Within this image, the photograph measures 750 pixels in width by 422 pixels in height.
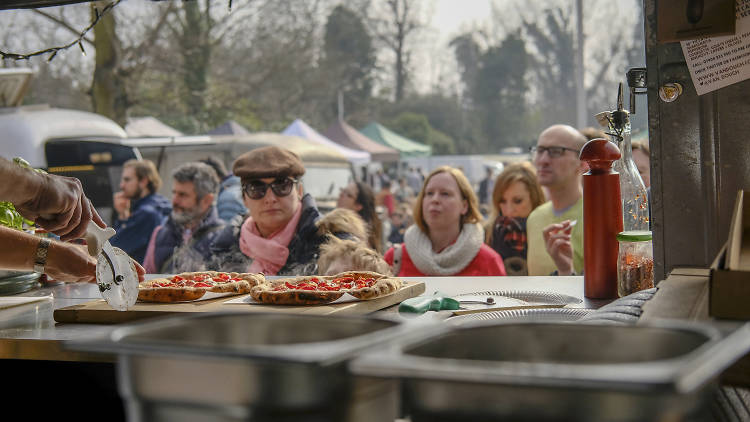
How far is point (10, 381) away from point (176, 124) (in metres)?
17.5

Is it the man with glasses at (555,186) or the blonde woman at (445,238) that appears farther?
the man with glasses at (555,186)

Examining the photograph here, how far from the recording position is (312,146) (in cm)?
1254

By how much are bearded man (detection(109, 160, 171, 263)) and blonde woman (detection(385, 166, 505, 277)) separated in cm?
273

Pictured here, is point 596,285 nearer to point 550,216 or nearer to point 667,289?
point 667,289

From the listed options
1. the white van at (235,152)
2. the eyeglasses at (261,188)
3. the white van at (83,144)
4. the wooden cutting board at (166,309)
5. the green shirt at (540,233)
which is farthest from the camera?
the white van at (235,152)

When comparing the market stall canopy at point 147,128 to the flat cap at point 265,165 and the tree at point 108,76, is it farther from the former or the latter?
the flat cap at point 265,165

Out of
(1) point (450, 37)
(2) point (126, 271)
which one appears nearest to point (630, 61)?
(1) point (450, 37)

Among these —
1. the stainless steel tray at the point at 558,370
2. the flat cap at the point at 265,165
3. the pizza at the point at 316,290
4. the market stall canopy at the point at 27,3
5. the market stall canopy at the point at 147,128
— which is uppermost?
the market stall canopy at the point at 147,128

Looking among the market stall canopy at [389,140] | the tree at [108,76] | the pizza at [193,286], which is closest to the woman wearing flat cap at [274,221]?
the pizza at [193,286]

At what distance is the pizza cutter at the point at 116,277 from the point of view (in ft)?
6.91

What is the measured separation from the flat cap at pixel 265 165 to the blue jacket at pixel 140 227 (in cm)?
195

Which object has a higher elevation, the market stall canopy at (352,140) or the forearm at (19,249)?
the market stall canopy at (352,140)

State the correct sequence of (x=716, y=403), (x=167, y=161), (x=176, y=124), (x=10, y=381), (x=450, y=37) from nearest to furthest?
(x=716, y=403), (x=10, y=381), (x=167, y=161), (x=176, y=124), (x=450, y=37)

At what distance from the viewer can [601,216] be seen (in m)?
2.15
